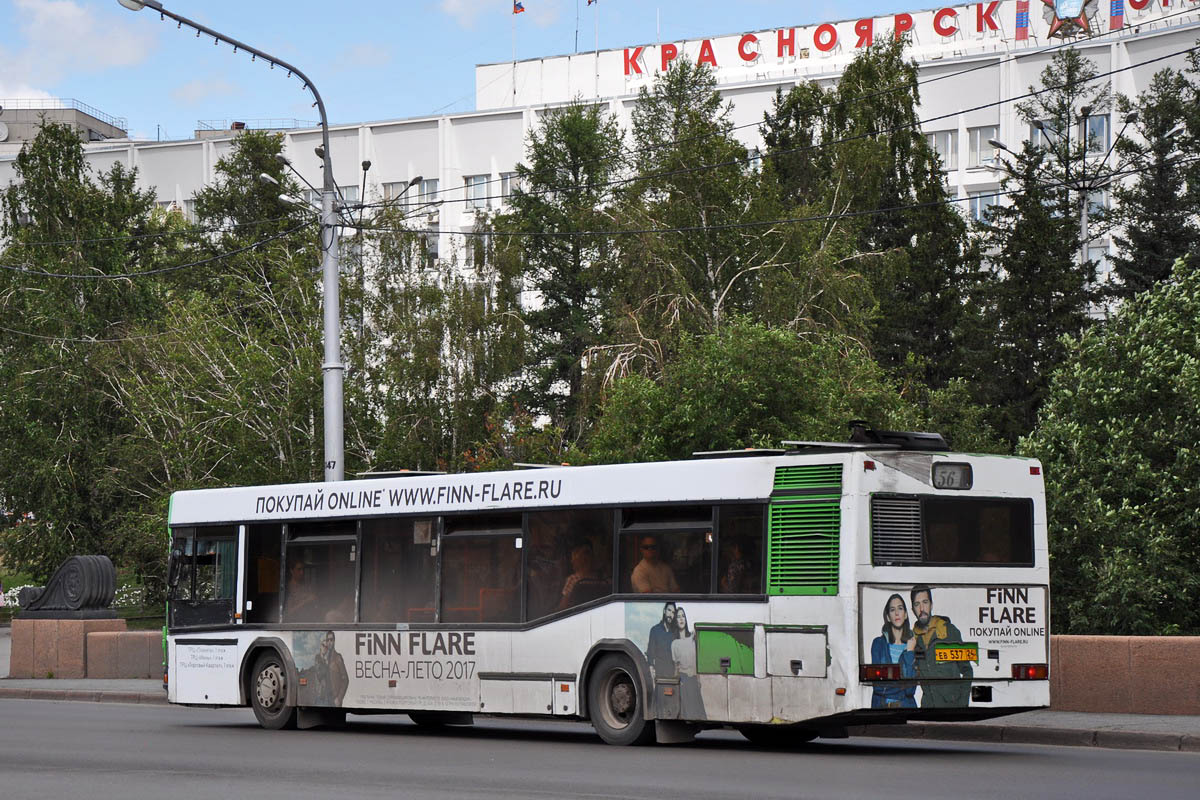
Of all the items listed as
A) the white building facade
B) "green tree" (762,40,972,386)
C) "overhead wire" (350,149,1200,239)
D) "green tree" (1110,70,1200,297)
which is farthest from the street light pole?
the white building facade

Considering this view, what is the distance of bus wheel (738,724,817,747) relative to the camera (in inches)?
Answer: 660

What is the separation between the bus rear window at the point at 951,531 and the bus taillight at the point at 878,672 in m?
0.87

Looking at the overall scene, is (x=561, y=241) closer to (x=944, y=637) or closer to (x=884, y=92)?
(x=884, y=92)

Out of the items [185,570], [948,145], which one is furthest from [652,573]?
[948,145]

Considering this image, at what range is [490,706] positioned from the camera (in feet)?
58.7

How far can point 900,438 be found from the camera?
15594 mm

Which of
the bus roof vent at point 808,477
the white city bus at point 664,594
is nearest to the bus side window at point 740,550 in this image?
the white city bus at point 664,594

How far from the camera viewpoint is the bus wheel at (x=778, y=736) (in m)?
16.8

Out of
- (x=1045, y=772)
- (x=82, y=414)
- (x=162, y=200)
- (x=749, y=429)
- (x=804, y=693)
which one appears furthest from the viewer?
(x=162, y=200)

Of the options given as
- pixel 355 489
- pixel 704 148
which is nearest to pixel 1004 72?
pixel 704 148

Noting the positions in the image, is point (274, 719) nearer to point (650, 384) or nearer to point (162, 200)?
point (650, 384)

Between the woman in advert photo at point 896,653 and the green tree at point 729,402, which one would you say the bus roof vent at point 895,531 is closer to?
the woman in advert photo at point 896,653

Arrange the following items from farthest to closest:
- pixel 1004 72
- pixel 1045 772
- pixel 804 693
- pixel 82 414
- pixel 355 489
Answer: pixel 1004 72 < pixel 82 414 < pixel 355 489 < pixel 804 693 < pixel 1045 772

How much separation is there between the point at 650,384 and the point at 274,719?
12.9m
